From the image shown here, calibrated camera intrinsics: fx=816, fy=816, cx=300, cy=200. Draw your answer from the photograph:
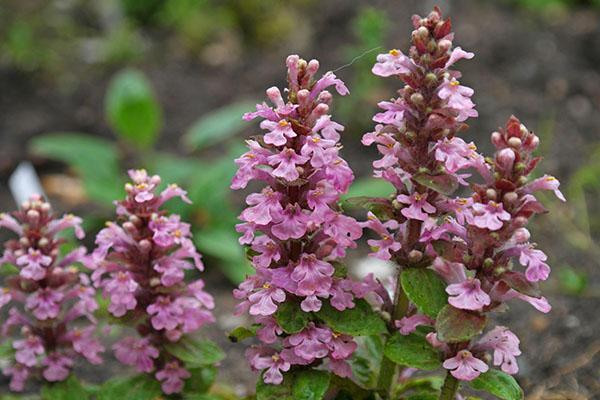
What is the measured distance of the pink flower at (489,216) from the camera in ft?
6.21

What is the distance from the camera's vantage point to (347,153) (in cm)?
536

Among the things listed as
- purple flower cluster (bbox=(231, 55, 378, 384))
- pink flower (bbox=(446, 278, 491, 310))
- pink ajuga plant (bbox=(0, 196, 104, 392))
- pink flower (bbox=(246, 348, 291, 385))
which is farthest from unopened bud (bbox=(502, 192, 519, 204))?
pink ajuga plant (bbox=(0, 196, 104, 392))

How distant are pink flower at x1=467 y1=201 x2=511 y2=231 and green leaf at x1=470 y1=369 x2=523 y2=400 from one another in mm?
455

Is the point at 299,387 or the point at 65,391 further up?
the point at 299,387

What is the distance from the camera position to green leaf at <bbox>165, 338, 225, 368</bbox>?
2461 millimetres

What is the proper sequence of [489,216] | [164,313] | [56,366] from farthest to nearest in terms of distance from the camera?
Answer: [56,366]
[164,313]
[489,216]

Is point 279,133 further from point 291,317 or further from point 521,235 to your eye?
point 521,235

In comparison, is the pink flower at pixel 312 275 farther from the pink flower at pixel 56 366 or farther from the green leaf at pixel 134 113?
the green leaf at pixel 134 113

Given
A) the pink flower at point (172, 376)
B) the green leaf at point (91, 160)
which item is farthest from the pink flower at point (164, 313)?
the green leaf at point (91, 160)

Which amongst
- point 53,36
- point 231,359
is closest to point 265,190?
point 231,359

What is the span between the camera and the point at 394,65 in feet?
6.56

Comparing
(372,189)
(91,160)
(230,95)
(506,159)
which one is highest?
(506,159)

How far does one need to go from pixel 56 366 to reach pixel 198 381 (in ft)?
1.50

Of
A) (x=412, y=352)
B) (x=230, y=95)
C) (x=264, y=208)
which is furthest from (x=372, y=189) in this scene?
(x=264, y=208)
